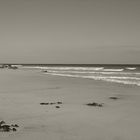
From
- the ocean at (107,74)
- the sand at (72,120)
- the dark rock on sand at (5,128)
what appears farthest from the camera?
the ocean at (107,74)

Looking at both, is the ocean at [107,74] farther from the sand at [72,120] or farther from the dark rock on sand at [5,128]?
the dark rock on sand at [5,128]

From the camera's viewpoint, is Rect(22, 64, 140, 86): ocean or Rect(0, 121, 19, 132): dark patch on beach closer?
Rect(0, 121, 19, 132): dark patch on beach

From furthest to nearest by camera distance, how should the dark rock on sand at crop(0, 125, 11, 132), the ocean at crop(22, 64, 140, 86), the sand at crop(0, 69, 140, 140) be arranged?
the ocean at crop(22, 64, 140, 86)
the dark rock on sand at crop(0, 125, 11, 132)
the sand at crop(0, 69, 140, 140)

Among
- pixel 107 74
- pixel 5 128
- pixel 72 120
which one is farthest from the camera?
pixel 107 74

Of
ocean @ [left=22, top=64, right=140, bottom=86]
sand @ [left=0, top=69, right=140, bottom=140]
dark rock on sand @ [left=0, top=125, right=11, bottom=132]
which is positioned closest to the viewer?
sand @ [left=0, top=69, right=140, bottom=140]

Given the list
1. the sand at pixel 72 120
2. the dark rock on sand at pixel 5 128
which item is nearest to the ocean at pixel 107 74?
the sand at pixel 72 120

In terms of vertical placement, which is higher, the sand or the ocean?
the ocean

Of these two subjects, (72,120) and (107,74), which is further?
(107,74)

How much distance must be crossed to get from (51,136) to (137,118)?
408 cm

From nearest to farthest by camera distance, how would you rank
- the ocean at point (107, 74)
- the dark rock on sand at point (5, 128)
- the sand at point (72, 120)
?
the sand at point (72, 120) → the dark rock on sand at point (5, 128) → the ocean at point (107, 74)

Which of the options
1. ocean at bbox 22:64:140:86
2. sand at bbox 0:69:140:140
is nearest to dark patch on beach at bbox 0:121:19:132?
sand at bbox 0:69:140:140

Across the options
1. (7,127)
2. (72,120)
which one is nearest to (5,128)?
(7,127)

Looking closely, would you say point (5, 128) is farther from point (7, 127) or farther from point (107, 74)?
point (107, 74)

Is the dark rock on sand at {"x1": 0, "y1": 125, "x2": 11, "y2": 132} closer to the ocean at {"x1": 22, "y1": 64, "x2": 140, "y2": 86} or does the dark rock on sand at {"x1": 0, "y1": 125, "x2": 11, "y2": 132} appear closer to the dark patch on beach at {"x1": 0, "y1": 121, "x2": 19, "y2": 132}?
the dark patch on beach at {"x1": 0, "y1": 121, "x2": 19, "y2": 132}
